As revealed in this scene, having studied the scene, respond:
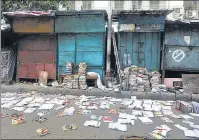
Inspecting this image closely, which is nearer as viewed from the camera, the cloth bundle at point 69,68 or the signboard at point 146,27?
the signboard at point 146,27

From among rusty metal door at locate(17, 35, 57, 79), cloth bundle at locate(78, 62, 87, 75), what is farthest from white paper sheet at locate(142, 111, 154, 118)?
rusty metal door at locate(17, 35, 57, 79)

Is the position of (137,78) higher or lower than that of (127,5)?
lower

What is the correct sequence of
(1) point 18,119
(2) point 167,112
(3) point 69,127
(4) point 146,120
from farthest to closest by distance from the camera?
1. (2) point 167,112
2. (4) point 146,120
3. (1) point 18,119
4. (3) point 69,127

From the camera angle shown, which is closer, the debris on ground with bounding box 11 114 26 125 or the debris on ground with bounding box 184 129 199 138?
the debris on ground with bounding box 184 129 199 138

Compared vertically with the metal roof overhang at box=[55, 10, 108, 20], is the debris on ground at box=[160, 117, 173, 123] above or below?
below

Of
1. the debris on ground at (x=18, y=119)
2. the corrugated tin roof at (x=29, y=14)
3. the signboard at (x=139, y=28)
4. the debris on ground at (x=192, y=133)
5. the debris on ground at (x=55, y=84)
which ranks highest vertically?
the corrugated tin roof at (x=29, y=14)

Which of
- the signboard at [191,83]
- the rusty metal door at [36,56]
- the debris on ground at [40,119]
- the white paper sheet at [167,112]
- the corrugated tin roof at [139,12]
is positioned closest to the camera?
the debris on ground at [40,119]

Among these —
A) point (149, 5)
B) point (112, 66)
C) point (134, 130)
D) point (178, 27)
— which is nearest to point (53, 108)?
point (134, 130)

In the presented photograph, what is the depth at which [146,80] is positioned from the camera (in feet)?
31.4

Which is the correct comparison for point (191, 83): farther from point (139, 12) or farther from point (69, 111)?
point (69, 111)

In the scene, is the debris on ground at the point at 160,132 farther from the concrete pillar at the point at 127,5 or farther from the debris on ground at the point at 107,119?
the concrete pillar at the point at 127,5

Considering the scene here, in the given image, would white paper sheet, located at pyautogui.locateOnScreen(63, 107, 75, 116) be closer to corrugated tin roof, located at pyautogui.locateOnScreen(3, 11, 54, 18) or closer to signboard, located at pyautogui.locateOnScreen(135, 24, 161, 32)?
corrugated tin roof, located at pyautogui.locateOnScreen(3, 11, 54, 18)

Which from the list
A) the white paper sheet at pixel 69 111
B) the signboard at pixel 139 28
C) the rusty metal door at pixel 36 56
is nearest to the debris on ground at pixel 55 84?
the rusty metal door at pixel 36 56

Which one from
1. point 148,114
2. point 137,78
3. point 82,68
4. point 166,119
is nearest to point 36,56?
point 82,68
